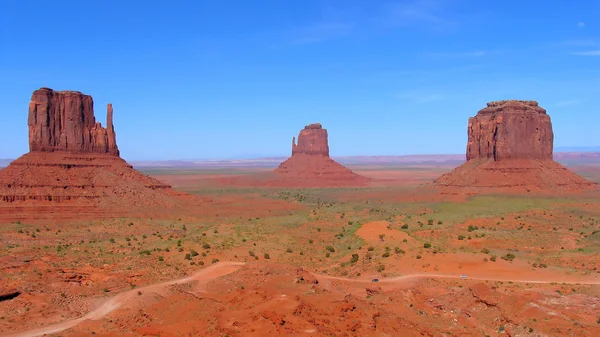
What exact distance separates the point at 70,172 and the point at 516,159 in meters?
70.4

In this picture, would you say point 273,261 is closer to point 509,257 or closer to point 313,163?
point 509,257

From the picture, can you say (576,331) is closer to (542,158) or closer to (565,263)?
(565,263)

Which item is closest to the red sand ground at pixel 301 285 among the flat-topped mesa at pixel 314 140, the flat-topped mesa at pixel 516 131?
the flat-topped mesa at pixel 516 131

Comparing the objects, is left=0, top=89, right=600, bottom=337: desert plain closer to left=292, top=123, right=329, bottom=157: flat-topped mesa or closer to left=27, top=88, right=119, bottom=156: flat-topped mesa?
left=27, top=88, right=119, bottom=156: flat-topped mesa

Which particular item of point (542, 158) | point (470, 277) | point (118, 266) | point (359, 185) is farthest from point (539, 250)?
→ point (359, 185)

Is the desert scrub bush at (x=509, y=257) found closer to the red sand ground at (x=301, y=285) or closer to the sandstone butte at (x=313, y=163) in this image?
the red sand ground at (x=301, y=285)

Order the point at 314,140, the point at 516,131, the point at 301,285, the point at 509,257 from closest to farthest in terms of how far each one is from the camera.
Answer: the point at 301,285
the point at 509,257
the point at 516,131
the point at 314,140

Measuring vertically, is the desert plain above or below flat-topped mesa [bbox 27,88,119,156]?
below

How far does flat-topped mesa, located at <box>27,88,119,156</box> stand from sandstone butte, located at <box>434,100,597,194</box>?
57.2m

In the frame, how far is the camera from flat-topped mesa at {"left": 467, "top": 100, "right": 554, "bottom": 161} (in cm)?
8625

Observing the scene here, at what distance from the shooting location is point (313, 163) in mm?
153500

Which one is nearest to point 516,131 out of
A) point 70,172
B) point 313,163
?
point 70,172

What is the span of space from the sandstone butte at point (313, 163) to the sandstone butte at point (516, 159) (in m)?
57.5

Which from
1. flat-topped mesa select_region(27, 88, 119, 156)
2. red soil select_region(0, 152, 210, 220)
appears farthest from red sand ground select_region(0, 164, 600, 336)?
flat-topped mesa select_region(27, 88, 119, 156)
